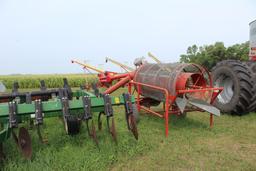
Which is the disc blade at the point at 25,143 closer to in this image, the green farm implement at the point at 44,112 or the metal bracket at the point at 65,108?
the green farm implement at the point at 44,112

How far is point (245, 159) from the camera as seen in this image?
3633 mm

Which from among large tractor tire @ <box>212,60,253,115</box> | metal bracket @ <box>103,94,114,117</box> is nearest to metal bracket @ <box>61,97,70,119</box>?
metal bracket @ <box>103,94,114,117</box>

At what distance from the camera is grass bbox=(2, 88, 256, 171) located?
334 cm

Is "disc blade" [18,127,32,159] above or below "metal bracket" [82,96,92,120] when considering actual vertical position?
below

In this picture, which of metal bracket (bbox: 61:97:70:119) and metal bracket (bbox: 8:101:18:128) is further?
metal bracket (bbox: 61:97:70:119)

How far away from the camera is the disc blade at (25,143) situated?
331cm

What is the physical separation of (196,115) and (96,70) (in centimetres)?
380

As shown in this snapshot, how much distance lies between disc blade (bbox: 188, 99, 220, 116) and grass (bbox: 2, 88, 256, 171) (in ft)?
1.48

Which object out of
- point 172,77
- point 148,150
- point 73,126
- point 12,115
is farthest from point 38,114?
point 172,77

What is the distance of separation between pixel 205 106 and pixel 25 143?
3381 mm

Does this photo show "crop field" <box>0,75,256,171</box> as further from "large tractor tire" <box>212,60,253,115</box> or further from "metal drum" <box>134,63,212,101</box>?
"metal drum" <box>134,63,212,101</box>

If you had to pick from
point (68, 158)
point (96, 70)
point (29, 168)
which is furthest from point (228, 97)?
point (29, 168)

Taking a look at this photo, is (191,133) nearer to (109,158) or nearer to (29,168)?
(109,158)

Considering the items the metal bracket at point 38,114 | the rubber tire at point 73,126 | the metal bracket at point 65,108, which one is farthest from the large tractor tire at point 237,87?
the metal bracket at point 38,114
